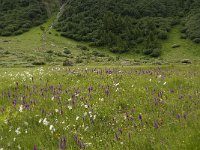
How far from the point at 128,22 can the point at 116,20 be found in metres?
3.73

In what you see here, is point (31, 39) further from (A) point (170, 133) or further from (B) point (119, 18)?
(A) point (170, 133)

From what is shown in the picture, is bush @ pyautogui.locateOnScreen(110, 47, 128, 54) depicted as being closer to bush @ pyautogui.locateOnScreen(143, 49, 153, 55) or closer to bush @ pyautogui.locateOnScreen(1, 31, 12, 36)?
bush @ pyautogui.locateOnScreen(143, 49, 153, 55)

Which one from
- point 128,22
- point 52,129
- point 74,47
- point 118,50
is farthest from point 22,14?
point 52,129

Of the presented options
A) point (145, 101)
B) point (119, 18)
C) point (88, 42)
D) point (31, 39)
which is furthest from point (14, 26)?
point (145, 101)

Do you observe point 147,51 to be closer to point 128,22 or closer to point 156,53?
point 156,53

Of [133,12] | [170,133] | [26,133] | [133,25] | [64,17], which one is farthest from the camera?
[64,17]

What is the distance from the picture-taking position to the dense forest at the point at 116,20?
87438 millimetres

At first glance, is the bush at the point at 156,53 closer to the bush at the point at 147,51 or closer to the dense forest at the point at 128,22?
the dense forest at the point at 128,22

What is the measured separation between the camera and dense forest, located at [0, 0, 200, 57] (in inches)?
3442

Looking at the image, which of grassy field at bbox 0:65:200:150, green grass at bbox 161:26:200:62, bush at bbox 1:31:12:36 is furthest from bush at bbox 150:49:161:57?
grassy field at bbox 0:65:200:150

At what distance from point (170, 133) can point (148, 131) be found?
41 cm

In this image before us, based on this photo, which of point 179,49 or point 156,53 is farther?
point 179,49

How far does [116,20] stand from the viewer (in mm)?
95688

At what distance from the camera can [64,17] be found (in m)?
113
